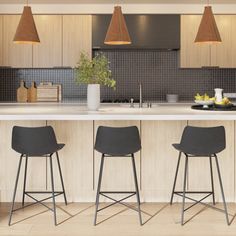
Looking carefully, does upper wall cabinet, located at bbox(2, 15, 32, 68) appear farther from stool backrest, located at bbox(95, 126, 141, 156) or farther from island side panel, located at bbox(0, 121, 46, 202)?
stool backrest, located at bbox(95, 126, 141, 156)

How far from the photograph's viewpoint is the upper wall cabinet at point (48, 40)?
679cm

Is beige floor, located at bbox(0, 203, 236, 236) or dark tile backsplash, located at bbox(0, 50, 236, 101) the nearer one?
beige floor, located at bbox(0, 203, 236, 236)

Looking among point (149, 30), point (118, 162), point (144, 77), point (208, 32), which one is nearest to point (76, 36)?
point (149, 30)

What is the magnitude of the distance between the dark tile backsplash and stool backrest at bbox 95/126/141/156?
3.36m

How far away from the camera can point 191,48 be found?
681 centimetres

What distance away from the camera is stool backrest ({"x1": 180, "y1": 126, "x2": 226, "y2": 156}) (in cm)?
388

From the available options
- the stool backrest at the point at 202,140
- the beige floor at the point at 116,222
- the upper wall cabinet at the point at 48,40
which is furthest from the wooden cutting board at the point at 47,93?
the stool backrest at the point at 202,140

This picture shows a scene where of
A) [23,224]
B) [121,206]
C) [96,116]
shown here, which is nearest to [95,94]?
[96,116]

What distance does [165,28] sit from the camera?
6.71 meters

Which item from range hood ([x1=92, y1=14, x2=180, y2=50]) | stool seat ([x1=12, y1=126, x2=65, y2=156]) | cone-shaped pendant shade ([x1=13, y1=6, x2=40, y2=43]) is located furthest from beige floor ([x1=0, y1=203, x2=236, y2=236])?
range hood ([x1=92, y1=14, x2=180, y2=50])

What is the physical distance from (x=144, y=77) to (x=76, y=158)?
2987 mm

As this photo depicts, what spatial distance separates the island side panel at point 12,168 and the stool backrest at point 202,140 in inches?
59.6

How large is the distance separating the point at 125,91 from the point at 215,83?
57.3 inches

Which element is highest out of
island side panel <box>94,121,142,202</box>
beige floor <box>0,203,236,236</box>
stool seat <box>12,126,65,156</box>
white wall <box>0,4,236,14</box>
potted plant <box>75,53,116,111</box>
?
white wall <box>0,4,236,14</box>
